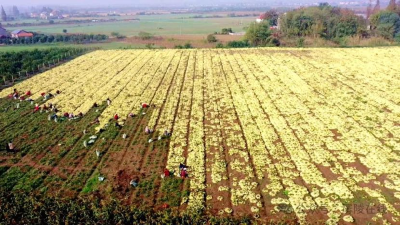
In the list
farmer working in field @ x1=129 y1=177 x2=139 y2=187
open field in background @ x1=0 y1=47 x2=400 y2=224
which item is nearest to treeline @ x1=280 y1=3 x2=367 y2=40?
open field in background @ x1=0 y1=47 x2=400 y2=224

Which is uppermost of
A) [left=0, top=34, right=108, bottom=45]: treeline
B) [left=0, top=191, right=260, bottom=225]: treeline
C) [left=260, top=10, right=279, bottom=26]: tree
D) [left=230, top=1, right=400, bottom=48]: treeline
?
[left=260, top=10, right=279, bottom=26]: tree

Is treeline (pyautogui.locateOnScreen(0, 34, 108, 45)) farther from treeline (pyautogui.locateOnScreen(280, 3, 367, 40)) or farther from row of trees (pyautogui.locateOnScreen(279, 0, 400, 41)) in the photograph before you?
row of trees (pyautogui.locateOnScreen(279, 0, 400, 41))

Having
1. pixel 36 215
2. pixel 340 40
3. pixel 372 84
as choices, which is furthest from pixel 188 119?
pixel 340 40

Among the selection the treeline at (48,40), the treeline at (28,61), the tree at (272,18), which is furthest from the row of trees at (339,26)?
the treeline at (48,40)

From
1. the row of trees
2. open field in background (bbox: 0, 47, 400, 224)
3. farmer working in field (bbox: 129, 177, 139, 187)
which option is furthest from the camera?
the row of trees

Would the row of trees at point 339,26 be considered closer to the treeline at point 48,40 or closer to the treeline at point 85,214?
the treeline at point 48,40
